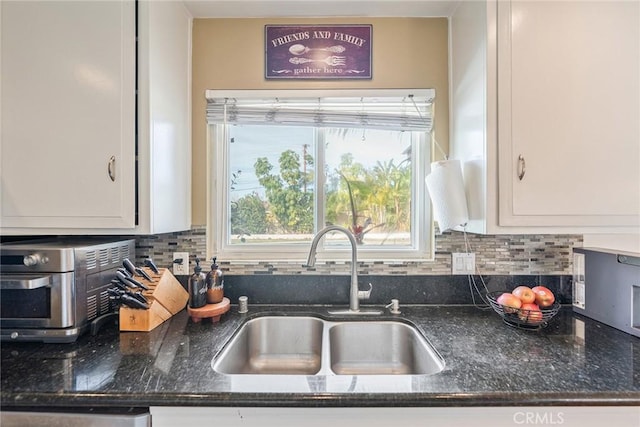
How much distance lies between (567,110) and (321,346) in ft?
4.35

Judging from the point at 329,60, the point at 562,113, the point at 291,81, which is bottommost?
the point at 562,113

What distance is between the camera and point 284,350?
1.35 metres

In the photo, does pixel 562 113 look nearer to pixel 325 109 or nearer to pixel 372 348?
pixel 325 109

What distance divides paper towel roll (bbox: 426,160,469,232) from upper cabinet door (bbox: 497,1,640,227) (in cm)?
15

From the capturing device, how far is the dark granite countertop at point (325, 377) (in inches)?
30.5

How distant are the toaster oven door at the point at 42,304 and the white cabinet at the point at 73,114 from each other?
200mm

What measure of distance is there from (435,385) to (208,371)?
642mm

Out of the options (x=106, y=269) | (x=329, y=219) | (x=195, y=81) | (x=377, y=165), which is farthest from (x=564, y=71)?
(x=106, y=269)

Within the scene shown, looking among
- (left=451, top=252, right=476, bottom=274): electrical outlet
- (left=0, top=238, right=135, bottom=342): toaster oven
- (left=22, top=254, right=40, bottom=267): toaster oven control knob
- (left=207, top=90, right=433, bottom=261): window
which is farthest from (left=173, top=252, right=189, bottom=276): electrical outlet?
(left=451, top=252, right=476, bottom=274): electrical outlet

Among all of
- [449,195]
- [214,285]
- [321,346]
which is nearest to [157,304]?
[214,285]

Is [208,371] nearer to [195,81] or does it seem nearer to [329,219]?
[329,219]

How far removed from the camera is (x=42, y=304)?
41.7 inches

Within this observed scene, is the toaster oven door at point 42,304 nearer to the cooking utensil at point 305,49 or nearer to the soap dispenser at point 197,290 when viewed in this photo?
the soap dispenser at point 197,290

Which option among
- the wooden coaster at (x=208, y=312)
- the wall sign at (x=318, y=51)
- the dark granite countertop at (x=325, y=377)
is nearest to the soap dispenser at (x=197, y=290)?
the wooden coaster at (x=208, y=312)
